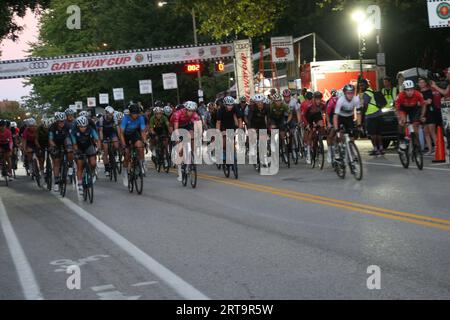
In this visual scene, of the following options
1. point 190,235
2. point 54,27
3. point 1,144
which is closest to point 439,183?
point 190,235

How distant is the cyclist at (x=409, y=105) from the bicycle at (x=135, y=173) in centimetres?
573

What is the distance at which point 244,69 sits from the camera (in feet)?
116

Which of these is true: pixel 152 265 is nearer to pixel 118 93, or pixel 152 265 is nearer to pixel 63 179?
pixel 63 179

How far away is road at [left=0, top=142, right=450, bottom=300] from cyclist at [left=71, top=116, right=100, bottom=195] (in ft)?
2.49

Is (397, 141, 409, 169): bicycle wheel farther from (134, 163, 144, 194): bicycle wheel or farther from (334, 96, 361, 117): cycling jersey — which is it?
(134, 163, 144, 194): bicycle wheel

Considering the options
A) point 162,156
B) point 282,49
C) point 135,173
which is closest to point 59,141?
point 135,173

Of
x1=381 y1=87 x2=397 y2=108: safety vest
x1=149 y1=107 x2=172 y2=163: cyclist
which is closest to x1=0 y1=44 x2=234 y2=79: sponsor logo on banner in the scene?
x1=149 y1=107 x2=172 y2=163: cyclist

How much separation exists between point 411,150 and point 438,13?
5751mm

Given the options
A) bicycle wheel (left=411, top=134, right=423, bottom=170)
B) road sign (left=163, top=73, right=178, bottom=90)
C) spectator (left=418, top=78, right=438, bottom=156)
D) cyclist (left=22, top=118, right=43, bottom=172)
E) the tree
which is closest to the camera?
bicycle wheel (left=411, top=134, right=423, bottom=170)

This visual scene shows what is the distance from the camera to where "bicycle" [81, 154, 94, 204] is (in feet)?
51.3

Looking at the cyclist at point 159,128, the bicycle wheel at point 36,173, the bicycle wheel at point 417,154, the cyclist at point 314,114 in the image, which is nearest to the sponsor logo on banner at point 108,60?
the cyclist at point 159,128
